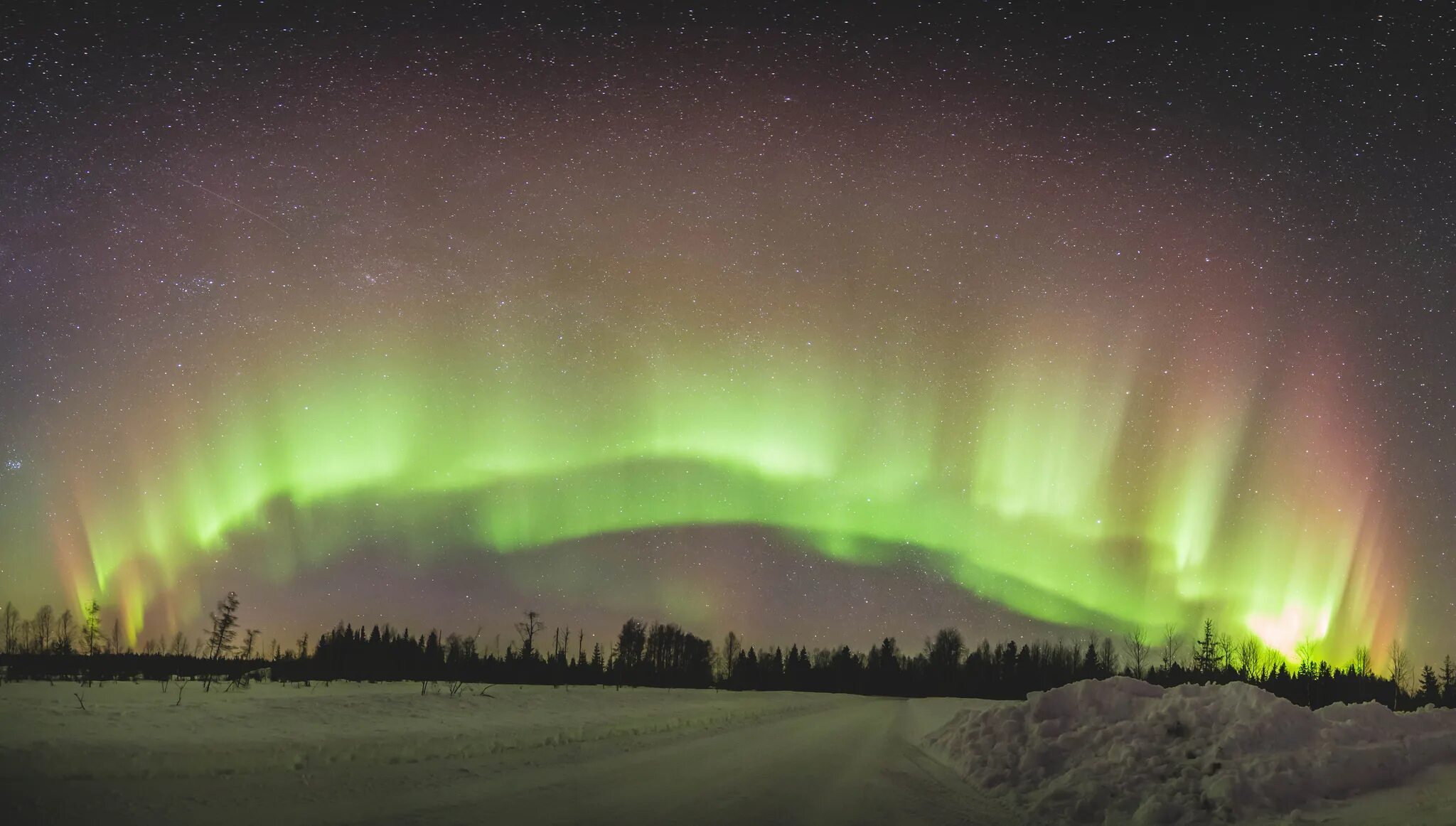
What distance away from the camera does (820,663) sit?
148m

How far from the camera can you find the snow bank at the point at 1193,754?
397 inches

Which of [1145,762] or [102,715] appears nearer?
[1145,762]

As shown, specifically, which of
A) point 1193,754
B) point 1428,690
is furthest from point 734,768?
point 1428,690

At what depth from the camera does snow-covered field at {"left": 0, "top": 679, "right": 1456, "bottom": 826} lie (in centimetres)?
898

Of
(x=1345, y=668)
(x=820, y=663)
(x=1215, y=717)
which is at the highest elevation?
(x=1215, y=717)

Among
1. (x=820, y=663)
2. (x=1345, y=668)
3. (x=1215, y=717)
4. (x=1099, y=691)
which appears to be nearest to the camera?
(x=1215, y=717)

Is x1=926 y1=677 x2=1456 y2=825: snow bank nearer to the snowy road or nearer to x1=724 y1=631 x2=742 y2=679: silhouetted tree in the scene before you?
the snowy road

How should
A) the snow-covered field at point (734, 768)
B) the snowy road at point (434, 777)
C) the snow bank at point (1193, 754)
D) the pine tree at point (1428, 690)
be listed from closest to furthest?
1. the snowy road at point (434, 777)
2. the snow-covered field at point (734, 768)
3. the snow bank at point (1193, 754)
4. the pine tree at point (1428, 690)

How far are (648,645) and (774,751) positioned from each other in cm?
12571

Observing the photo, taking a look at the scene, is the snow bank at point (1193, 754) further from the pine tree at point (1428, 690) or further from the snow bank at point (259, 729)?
the pine tree at point (1428, 690)

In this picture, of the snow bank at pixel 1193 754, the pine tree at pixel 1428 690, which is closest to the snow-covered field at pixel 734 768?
the snow bank at pixel 1193 754

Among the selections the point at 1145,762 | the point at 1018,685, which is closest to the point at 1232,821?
the point at 1145,762

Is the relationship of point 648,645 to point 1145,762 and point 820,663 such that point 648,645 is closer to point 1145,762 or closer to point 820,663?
point 820,663

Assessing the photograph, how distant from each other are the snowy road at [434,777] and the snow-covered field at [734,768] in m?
0.05
